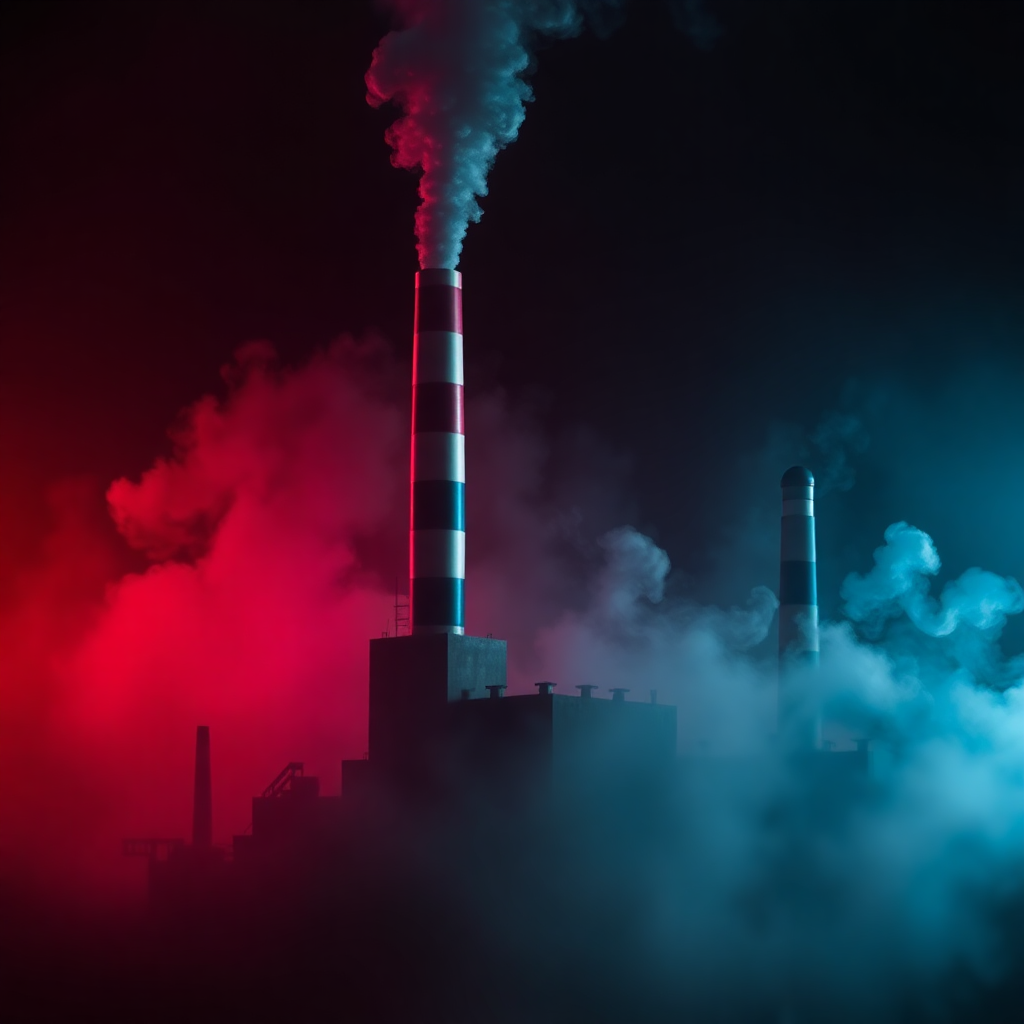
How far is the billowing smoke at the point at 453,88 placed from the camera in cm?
2452

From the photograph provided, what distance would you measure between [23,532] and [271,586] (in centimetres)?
744

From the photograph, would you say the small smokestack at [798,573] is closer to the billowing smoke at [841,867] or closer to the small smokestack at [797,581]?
the small smokestack at [797,581]

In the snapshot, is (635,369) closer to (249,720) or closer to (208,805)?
(249,720)

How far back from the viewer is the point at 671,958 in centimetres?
2189

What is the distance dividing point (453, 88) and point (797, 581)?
1250 cm

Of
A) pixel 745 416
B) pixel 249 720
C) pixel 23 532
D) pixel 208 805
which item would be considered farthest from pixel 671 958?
pixel 23 532

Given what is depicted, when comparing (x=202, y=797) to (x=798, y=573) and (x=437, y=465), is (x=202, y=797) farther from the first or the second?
(x=798, y=573)

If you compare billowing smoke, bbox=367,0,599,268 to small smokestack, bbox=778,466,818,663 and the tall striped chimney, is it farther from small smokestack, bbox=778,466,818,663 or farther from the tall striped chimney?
small smokestack, bbox=778,466,818,663

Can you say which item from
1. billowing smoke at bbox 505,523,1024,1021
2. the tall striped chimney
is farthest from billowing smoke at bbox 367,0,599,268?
billowing smoke at bbox 505,523,1024,1021

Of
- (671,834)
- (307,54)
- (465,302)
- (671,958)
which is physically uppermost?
(307,54)

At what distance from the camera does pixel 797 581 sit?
29.0 meters

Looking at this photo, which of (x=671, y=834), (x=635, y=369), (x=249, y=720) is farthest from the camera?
(x=635, y=369)

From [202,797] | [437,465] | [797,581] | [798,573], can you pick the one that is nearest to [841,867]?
[797,581]

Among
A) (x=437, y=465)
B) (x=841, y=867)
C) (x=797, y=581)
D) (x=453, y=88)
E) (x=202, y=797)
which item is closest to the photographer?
(x=841, y=867)
